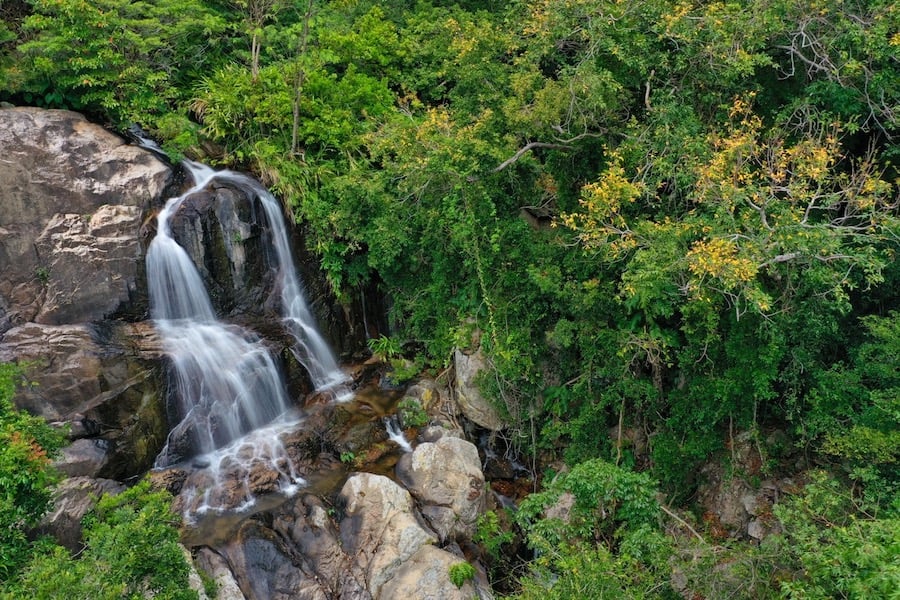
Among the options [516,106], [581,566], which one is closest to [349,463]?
[581,566]

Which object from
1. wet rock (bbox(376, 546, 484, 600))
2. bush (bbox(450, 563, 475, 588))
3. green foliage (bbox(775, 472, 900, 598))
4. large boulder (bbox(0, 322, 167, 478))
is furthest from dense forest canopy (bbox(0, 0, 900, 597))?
large boulder (bbox(0, 322, 167, 478))

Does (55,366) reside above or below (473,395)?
above

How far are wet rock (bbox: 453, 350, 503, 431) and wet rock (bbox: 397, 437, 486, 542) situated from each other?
850 mm

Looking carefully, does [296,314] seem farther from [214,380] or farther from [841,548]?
[841,548]

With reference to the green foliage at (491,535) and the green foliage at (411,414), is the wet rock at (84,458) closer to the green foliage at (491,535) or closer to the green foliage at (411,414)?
the green foliage at (411,414)

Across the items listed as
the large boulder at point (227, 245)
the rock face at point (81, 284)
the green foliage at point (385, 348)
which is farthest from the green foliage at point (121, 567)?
the green foliage at point (385, 348)

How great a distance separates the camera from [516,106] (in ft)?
31.7

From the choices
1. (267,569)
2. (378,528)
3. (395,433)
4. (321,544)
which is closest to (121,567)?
(267,569)

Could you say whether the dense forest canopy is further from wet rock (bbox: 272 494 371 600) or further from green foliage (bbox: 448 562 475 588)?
wet rock (bbox: 272 494 371 600)

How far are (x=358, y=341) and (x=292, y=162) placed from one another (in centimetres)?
435

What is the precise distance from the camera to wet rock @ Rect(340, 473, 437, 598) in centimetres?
816

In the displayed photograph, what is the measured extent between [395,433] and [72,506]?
5.28 m

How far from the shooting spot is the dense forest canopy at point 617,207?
6852 millimetres

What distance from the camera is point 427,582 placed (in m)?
7.80
